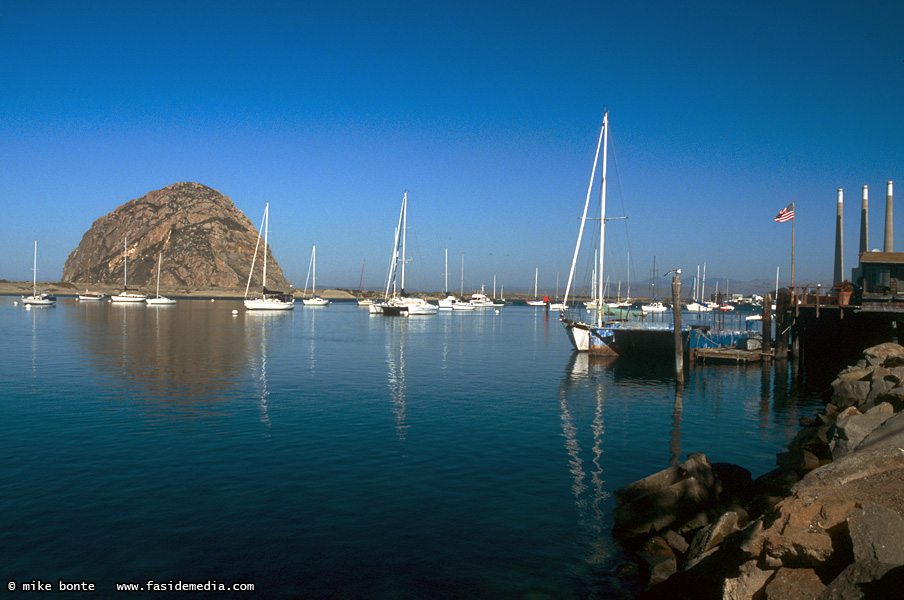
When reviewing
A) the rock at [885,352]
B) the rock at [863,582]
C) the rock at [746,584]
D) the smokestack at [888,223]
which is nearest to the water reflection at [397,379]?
the rock at [746,584]

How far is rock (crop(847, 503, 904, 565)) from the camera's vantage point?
7188 millimetres

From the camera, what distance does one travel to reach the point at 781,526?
8.48m

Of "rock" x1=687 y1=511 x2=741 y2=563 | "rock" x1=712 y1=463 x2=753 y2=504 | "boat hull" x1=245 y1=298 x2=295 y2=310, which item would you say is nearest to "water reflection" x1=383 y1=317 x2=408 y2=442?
"rock" x1=712 y1=463 x2=753 y2=504

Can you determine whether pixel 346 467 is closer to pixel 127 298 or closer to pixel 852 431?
pixel 852 431

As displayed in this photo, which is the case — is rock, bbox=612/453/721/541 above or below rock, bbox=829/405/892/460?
below

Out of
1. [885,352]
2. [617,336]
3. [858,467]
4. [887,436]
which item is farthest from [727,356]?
[858,467]

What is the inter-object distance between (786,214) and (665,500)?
34.9 meters

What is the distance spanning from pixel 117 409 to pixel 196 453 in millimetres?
7748

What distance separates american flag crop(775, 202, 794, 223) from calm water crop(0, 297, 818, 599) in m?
11.6

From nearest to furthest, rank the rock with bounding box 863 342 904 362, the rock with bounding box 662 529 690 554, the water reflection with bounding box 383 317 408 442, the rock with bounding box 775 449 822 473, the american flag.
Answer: the rock with bounding box 662 529 690 554 → the rock with bounding box 775 449 822 473 → the water reflection with bounding box 383 317 408 442 → the rock with bounding box 863 342 904 362 → the american flag

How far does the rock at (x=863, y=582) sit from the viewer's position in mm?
6824

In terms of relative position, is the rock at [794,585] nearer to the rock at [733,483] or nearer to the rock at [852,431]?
the rock at [733,483]

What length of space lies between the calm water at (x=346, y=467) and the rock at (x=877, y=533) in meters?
3.88

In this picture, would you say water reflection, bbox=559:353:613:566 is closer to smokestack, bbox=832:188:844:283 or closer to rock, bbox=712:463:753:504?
rock, bbox=712:463:753:504
